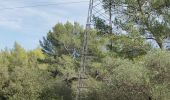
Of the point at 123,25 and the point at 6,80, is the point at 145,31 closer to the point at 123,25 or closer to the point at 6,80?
the point at 123,25

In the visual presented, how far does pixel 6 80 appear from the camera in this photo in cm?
3488

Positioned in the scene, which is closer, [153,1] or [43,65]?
[153,1]

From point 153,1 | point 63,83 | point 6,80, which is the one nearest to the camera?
point 153,1

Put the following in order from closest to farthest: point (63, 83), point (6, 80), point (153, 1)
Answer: point (153, 1) < point (63, 83) < point (6, 80)

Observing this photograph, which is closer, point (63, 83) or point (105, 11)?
point (105, 11)

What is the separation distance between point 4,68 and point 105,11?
1611 centimetres

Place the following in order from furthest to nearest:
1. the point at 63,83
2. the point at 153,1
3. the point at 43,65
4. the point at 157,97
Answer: the point at 43,65 → the point at 63,83 → the point at 153,1 → the point at 157,97

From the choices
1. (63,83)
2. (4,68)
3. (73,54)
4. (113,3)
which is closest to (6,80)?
(4,68)

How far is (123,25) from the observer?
72.6 feet

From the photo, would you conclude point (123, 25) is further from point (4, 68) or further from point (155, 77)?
point (4, 68)

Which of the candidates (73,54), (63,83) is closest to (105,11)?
(63,83)

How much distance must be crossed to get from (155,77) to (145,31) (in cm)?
567

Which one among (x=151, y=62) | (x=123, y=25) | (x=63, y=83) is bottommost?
(x=63, y=83)

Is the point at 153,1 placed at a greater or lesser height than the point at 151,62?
greater
